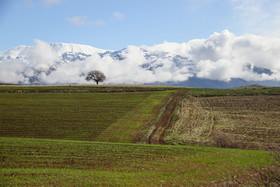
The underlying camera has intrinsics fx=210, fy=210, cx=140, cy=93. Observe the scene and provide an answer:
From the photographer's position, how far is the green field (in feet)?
56.8

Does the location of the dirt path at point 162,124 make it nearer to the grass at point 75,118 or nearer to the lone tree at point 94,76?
the grass at point 75,118

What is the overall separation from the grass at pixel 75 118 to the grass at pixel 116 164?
9.90 metres

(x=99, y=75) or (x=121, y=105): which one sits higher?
(x=99, y=75)

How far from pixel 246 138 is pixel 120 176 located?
23.9 meters

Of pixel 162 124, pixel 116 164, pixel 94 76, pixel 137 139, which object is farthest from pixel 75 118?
pixel 94 76

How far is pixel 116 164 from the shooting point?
2052 cm

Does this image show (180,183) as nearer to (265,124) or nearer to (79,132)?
(79,132)

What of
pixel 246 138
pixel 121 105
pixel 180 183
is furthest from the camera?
pixel 121 105

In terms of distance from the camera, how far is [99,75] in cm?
13338

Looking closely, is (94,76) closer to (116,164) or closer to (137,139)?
(137,139)

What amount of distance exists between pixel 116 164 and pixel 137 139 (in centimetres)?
1356

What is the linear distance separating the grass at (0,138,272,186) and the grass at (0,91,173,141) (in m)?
9.90

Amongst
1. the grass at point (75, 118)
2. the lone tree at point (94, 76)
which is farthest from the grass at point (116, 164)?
the lone tree at point (94, 76)

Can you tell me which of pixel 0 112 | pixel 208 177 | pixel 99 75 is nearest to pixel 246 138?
pixel 208 177
